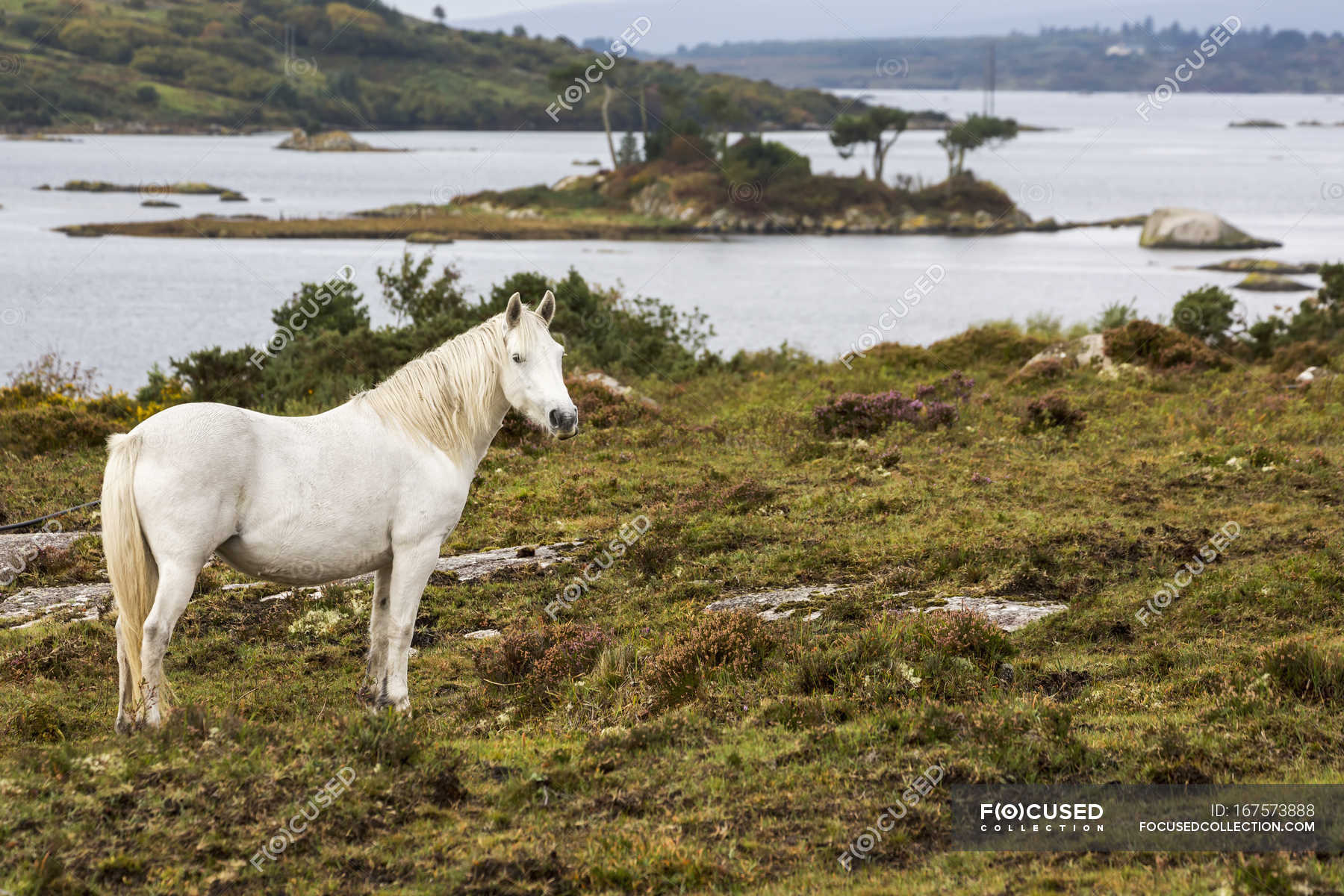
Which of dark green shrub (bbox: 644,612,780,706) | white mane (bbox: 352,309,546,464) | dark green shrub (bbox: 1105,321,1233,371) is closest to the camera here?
white mane (bbox: 352,309,546,464)

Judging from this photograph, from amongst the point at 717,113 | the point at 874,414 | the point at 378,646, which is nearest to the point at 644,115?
the point at 717,113

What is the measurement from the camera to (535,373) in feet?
23.5

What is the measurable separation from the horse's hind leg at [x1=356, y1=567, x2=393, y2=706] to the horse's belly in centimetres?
31

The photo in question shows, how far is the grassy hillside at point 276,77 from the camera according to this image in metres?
149

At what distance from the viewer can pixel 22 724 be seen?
699 cm

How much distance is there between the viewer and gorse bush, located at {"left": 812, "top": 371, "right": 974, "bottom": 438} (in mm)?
16500

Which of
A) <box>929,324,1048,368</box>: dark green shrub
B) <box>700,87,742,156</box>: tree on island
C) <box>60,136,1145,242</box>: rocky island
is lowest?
<box>929,324,1048,368</box>: dark green shrub

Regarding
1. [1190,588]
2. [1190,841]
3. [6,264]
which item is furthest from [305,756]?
[6,264]

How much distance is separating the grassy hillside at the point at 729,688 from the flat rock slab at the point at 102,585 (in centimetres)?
27

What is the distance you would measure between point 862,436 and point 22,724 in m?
11.8

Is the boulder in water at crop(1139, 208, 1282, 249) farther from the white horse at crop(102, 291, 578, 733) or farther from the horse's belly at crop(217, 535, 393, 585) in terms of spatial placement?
the horse's belly at crop(217, 535, 393, 585)

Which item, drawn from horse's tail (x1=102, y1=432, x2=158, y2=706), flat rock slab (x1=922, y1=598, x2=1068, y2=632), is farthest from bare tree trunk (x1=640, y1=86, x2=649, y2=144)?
horse's tail (x1=102, y1=432, x2=158, y2=706)

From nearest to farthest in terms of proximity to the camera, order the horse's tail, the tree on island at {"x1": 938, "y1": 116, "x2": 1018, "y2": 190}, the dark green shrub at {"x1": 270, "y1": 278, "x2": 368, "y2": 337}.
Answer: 1. the horse's tail
2. the dark green shrub at {"x1": 270, "y1": 278, "x2": 368, "y2": 337}
3. the tree on island at {"x1": 938, "y1": 116, "x2": 1018, "y2": 190}

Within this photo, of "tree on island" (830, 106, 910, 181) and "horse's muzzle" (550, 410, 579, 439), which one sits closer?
"horse's muzzle" (550, 410, 579, 439)
